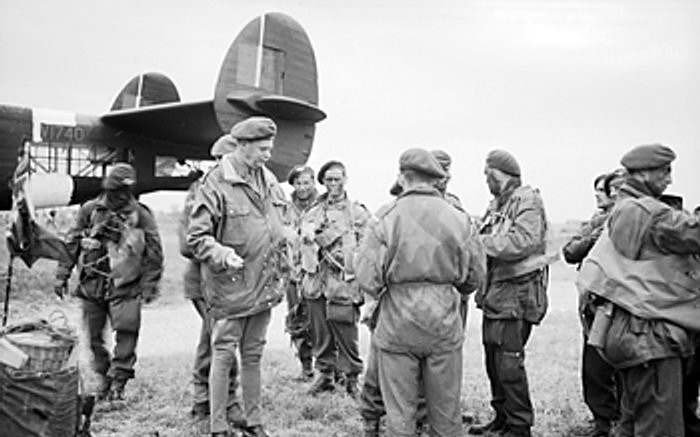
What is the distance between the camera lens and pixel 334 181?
589 centimetres

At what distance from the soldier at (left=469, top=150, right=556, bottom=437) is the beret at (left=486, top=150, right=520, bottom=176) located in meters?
0.14

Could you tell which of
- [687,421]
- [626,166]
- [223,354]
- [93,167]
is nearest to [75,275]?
[223,354]

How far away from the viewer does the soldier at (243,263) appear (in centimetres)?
412

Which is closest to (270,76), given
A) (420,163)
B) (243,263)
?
(243,263)

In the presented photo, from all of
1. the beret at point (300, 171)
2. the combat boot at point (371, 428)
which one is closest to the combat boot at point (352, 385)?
the combat boot at point (371, 428)

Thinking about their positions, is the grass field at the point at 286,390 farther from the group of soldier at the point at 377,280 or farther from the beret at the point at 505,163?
the beret at the point at 505,163

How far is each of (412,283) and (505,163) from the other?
65.3 inches

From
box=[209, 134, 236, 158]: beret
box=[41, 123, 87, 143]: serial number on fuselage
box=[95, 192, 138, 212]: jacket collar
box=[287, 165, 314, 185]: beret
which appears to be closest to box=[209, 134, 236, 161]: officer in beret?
box=[209, 134, 236, 158]: beret

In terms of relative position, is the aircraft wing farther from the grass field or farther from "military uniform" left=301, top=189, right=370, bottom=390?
"military uniform" left=301, top=189, right=370, bottom=390

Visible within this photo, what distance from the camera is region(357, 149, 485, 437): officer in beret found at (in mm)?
3426

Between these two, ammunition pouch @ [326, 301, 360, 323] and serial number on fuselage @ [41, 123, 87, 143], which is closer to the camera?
ammunition pouch @ [326, 301, 360, 323]

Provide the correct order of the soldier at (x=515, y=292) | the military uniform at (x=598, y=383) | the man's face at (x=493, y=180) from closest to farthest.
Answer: the soldier at (x=515, y=292)
the military uniform at (x=598, y=383)
the man's face at (x=493, y=180)

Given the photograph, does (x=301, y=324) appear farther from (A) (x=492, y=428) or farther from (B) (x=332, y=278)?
(A) (x=492, y=428)

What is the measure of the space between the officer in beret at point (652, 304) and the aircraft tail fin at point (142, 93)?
13567 millimetres
